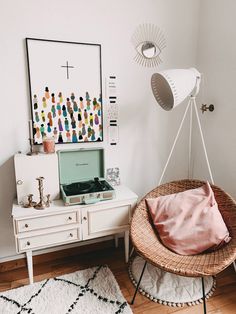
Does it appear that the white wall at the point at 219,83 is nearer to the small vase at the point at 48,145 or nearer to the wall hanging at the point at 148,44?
the wall hanging at the point at 148,44

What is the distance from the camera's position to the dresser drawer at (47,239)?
1.68 metres

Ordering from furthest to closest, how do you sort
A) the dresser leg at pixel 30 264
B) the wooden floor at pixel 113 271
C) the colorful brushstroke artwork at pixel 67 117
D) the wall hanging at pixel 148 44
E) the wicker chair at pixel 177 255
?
the wall hanging at pixel 148 44 < the colorful brushstroke artwork at pixel 67 117 < the dresser leg at pixel 30 264 < the wooden floor at pixel 113 271 < the wicker chair at pixel 177 255

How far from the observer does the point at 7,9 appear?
167cm

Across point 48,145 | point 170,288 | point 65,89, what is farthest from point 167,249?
point 65,89

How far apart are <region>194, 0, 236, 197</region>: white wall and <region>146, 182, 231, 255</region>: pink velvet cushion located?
1.32 ft

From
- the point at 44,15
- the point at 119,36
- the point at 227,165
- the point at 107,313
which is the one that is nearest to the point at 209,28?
the point at 119,36

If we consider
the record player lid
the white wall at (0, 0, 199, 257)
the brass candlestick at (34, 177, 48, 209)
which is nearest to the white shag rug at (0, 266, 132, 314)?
the white wall at (0, 0, 199, 257)

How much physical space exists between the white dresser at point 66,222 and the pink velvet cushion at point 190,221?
25 centimetres

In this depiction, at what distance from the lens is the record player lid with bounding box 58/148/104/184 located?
1910 mm

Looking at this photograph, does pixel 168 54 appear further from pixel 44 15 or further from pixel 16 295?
pixel 16 295

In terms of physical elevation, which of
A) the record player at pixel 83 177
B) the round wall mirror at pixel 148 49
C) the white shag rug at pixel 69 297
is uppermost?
the round wall mirror at pixel 148 49

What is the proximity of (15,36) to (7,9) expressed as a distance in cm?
17

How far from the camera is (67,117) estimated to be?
1925 mm

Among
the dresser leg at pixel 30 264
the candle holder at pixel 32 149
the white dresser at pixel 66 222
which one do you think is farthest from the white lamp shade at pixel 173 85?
the dresser leg at pixel 30 264
